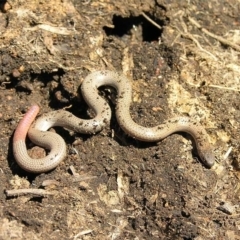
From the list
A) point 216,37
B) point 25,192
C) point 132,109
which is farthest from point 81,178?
point 216,37

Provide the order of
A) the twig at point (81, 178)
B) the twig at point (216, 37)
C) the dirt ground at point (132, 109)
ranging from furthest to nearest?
the twig at point (216, 37), the twig at point (81, 178), the dirt ground at point (132, 109)

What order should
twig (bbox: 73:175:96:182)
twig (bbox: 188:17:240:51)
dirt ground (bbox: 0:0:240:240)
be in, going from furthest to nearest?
twig (bbox: 188:17:240:51), twig (bbox: 73:175:96:182), dirt ground (bbox: 0:0:240:240)

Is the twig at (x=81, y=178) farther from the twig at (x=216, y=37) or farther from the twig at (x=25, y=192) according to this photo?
the twig at (x=216, y=37)

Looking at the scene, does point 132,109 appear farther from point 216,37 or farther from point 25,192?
point 216,37

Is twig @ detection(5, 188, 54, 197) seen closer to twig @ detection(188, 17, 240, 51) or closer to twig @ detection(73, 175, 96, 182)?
twig @ detection(73, 175, 96, 182)

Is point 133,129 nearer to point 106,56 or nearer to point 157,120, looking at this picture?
point 157,120

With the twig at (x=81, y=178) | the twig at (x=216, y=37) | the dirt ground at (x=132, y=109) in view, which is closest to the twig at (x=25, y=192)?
the dirt ground at (x=132, y=109)

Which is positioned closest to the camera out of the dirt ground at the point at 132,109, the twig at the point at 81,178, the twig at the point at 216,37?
the dirt ground at the point at 132,109

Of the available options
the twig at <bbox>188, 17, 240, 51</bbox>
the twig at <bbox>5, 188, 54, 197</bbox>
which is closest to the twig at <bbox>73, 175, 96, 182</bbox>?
the twig at <bbox>5, 188, 54, 197</bbox>
